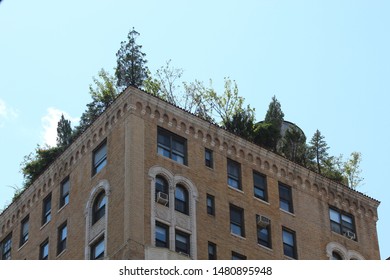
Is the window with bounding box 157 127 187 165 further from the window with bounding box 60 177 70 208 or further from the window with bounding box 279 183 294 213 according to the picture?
the window with bounding box 279 183 294 213

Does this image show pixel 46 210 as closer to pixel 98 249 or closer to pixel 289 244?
pixel 98 249

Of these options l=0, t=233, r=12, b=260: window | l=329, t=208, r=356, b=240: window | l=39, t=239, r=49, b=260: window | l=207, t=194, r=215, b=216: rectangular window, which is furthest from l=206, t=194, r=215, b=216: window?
l=0, t=233, r=12, b=260: window

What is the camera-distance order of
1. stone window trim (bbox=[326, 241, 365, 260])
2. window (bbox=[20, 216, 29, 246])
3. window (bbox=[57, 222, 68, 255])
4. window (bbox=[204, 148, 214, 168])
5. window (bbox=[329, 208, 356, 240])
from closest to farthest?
1. window (bbox=[57, 222, 68, 255])
2. window (bbox=[204, 148, 214, 168])
3. stone window trim (bbox=[326, 241, 365, 260])
4. window (bbox=[20, 216, 29, 246])
5. window (bbox=[329, 208, 356, 240])

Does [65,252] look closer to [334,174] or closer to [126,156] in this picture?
[126,156]

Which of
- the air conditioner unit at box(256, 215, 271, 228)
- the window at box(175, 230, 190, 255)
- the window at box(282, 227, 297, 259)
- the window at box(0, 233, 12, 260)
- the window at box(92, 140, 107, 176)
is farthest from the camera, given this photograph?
the window at box(0, 233, 12, 260)

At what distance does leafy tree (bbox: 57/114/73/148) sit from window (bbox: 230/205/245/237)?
64.4ft

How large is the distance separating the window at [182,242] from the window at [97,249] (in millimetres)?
3494

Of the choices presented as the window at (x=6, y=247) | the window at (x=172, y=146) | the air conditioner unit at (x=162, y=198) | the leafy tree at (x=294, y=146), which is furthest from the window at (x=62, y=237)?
the leafy tree at (x=294, y=146)

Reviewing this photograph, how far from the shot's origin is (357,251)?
74.3 metres

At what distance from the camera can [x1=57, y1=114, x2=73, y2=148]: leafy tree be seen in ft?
291

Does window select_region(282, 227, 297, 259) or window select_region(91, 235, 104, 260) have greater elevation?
window select_region(282, 227, 297, 259)

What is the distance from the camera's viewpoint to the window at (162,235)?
215ft

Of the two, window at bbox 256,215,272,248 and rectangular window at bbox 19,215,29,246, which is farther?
rectangular window at bbox 19,215,29,246

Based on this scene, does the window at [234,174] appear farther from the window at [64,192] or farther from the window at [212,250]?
the window at [64,192]
